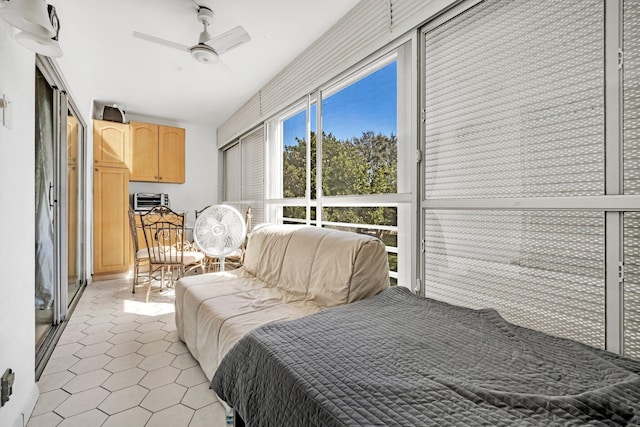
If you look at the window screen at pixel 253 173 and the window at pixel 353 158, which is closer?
the window at pixel 353 158

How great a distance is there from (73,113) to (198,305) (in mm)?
2795

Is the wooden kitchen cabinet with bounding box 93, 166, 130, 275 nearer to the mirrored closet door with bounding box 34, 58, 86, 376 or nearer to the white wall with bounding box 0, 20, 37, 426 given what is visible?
the mirrored closet door with bounding box 34, 58, 86, 376

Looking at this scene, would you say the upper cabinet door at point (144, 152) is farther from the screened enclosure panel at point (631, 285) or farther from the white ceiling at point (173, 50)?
the screened enclosure panel at point (631, 285)

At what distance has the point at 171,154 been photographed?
5207mm

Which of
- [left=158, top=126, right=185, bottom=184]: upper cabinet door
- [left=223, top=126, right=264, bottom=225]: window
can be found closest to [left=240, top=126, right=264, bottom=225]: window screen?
[left=223, top=126, right=264, bottom=225]: window

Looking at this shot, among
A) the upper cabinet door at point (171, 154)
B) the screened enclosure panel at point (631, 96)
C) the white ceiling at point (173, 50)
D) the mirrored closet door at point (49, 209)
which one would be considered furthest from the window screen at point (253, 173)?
the screened enclosure panel at point (631, 96)

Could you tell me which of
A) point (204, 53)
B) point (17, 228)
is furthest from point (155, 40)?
point (17, 228)

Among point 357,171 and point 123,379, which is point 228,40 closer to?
point 357,171

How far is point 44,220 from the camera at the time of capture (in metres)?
2.31

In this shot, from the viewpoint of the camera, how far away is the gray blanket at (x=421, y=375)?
0.76 metres

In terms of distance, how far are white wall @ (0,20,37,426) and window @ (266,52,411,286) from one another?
1987 mm

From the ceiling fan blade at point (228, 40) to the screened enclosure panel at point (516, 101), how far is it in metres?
1.31

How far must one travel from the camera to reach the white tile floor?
1536 millimetres

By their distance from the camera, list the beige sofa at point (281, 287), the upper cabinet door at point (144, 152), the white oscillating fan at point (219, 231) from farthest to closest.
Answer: the upper cabinet door at point (144, 152) < the white oscillating fan at point (219, 231) < the beige sofa at point (281, 287)
